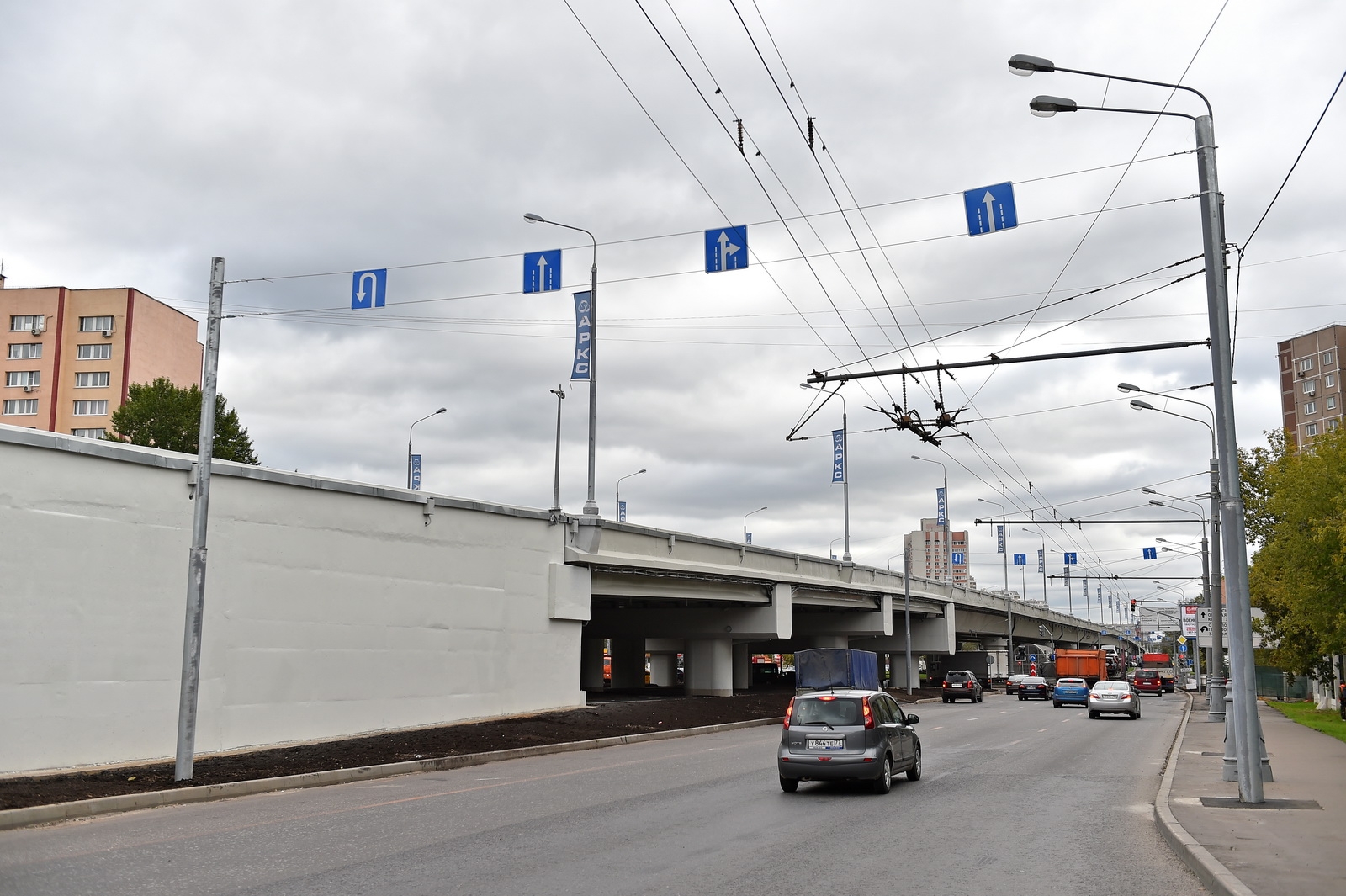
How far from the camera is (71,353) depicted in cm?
8231

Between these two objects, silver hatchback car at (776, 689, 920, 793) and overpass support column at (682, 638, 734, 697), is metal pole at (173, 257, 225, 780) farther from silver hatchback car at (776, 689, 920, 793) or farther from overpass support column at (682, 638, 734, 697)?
overpass support column at (682, 638, 734, 697)

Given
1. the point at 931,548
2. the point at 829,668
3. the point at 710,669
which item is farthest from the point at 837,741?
the point at 931,548

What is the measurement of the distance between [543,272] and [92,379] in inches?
2928

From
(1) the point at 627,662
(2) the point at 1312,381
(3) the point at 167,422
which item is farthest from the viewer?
(2) the point at 1312,381

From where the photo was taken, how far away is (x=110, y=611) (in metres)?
19.6

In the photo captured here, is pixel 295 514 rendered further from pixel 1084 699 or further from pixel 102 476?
pixel 1084 699

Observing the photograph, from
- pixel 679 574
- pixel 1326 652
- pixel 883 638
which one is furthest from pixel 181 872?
pixel 883 638

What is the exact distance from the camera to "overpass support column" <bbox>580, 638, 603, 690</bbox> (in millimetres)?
58062

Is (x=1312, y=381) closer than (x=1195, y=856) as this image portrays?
No

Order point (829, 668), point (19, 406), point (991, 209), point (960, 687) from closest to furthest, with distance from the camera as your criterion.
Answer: point (991, 209), point (829, 668), point (960, 687), point (19, 406)

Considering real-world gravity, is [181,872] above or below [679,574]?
below

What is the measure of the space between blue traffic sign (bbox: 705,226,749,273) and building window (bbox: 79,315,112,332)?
3006 inches

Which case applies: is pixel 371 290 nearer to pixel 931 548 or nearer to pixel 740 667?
pixel 740 667

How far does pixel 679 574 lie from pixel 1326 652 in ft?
68.8
